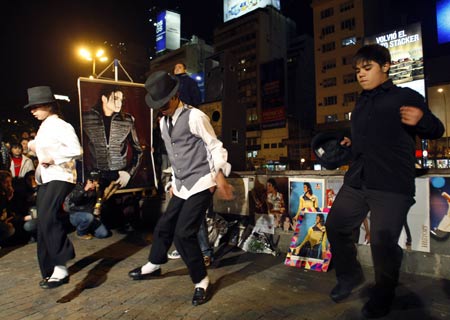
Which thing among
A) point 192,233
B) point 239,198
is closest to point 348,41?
point 239,198

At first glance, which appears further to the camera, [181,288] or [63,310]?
[181,288]

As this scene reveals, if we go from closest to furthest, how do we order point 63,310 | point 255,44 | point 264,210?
1. point 63,310
2. point 264,210
3. point 255,44

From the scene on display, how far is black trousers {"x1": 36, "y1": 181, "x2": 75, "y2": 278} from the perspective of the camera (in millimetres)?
3393

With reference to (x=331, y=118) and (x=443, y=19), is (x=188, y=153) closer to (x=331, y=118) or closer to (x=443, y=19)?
(x=443, y=19)

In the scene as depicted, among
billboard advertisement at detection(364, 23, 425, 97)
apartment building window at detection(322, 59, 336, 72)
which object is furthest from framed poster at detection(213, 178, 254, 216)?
apartment building window at detection(322, 59, 336, 72)

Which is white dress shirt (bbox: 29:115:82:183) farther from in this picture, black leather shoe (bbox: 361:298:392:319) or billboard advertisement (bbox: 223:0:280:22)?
billboard advertisement (bbox: 223:0:280:22)

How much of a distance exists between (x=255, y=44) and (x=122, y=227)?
6676 cm

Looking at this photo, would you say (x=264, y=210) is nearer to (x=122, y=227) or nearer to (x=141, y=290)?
(x=141, y=290)

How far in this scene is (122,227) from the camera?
6.71m

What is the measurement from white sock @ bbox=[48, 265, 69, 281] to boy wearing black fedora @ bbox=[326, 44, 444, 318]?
2.82 metres

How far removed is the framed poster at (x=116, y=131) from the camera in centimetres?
588

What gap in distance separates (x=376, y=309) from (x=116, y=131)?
5149mm

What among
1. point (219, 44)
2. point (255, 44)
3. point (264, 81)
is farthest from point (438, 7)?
point (219, 44)

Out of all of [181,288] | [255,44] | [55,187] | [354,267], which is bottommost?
[181,288]
